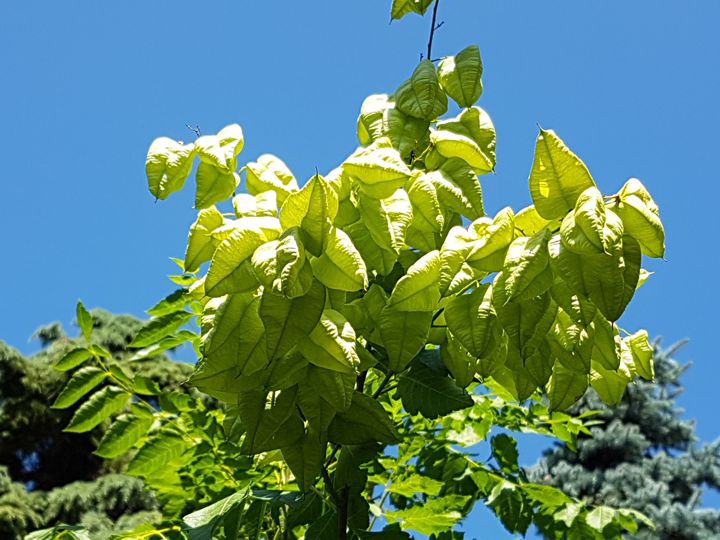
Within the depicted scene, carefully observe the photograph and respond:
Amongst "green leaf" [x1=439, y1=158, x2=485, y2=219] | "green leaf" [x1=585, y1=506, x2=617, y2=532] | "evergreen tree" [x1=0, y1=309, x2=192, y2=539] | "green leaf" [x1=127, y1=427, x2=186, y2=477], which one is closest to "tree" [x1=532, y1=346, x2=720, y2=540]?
"evergreen tree" [x1=0, y1=309, x2=192, y2=539]

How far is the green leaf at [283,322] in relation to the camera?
96 cm

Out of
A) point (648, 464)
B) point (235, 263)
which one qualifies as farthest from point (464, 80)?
point (648, 464)

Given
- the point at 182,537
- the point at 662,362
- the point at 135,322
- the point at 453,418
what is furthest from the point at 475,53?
the point at 135,322

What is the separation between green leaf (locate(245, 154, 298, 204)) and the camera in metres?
1.26

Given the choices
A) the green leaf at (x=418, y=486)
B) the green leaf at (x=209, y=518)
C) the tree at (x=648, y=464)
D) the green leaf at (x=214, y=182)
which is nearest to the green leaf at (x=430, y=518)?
the green leaf at (x=418, y=486)

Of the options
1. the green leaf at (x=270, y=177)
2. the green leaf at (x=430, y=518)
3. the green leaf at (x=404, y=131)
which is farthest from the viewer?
the green leaf at (x=430, y=518)

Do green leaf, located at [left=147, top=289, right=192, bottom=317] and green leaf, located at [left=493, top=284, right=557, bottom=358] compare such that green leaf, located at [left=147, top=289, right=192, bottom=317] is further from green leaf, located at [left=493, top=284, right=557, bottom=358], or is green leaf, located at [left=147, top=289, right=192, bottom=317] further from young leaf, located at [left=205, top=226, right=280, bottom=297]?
green leaf, located at [left=493, top=284, right=557, bottom=358]

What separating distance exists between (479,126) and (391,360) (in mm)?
517

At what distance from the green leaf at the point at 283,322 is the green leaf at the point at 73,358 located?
1.28m

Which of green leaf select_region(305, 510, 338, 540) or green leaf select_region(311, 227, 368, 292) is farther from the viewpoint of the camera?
green leaf select_region(305, 510, 338, 540)

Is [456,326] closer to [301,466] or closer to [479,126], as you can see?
[301,466]

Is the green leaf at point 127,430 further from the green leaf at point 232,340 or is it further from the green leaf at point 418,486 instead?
the green leaf at point 232,340

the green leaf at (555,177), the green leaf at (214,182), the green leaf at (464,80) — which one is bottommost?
the green leaf at (555,177)

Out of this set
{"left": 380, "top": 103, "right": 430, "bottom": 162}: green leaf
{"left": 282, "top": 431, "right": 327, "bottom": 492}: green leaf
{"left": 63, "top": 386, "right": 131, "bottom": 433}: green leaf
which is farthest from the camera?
{"left": 63, "top": 386, "right": 131, "bottom": 433}: green leaf
